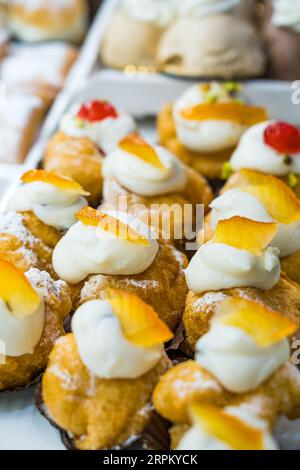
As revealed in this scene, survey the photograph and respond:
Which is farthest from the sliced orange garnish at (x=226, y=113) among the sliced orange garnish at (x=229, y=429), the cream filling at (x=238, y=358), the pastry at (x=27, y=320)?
the sliced orange garnish at (x=229, y=429)

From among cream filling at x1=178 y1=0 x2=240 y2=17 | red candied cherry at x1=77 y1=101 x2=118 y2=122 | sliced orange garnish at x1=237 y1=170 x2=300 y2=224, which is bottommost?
red candied cherry at x1=77 y1=101 x2=118 y2=122

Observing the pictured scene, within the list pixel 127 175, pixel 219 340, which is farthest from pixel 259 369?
pixel 127 175

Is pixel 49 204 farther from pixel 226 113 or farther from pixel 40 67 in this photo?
pixel 40 67

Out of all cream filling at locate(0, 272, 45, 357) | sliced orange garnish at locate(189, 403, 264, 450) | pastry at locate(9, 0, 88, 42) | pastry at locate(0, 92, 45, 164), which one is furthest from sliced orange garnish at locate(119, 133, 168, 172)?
pastry at locate(9, 0, 88, 42)

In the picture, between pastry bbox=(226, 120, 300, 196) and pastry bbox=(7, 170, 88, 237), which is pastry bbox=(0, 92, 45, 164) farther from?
pastry bbox=(226, 120, 300, 196)

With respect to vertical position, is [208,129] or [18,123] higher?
[208,129]

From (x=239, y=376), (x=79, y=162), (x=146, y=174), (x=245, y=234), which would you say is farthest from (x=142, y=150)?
(x=239, y=376)
